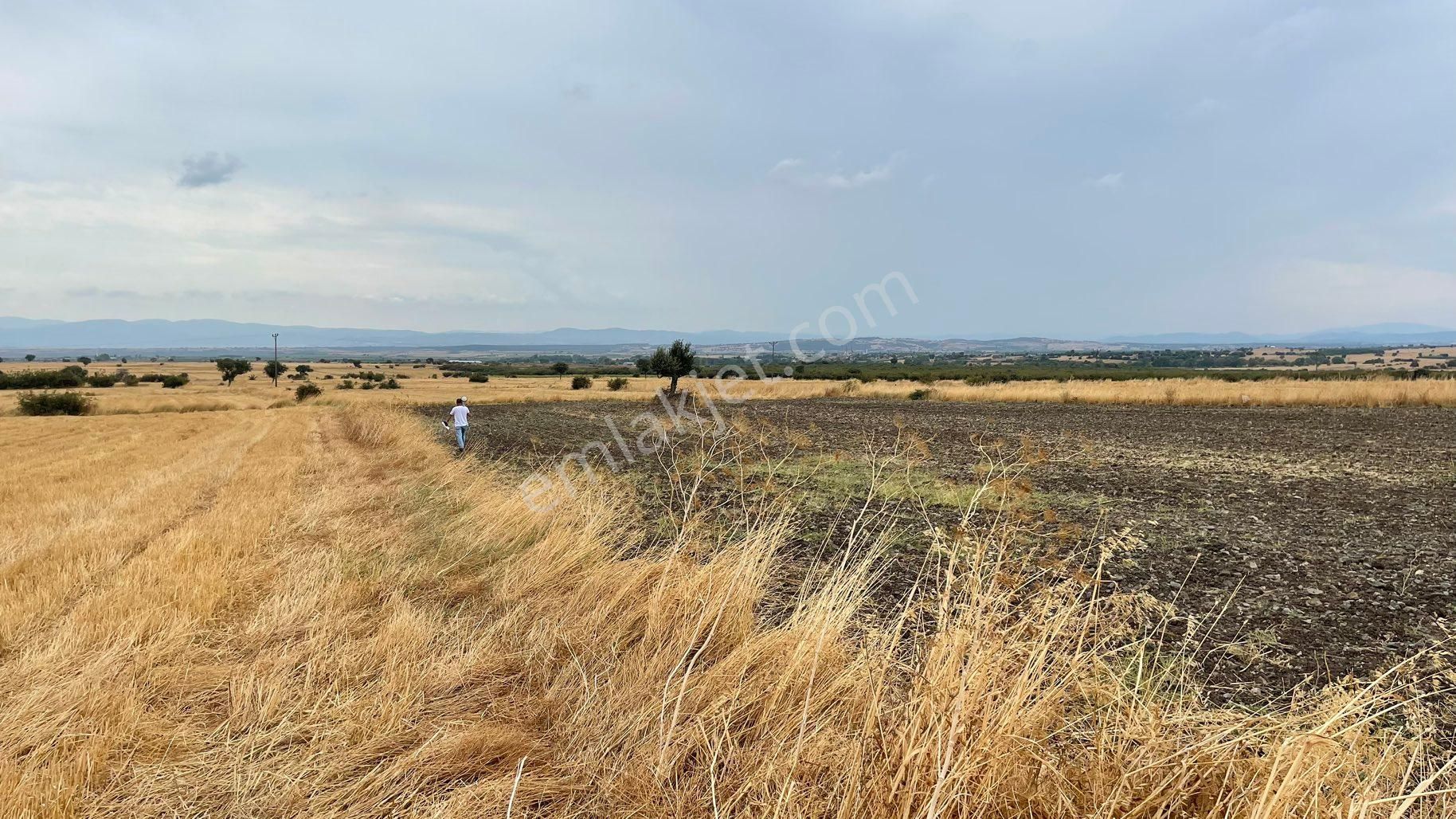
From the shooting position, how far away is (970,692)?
2199 mm

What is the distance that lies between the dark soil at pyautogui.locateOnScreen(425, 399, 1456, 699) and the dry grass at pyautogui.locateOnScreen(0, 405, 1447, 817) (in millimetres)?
1136

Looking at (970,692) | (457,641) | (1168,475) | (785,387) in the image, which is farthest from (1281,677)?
(785,387)

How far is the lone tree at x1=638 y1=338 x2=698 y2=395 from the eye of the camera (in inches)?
1665

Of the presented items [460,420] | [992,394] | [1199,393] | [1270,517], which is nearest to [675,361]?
[992,394]

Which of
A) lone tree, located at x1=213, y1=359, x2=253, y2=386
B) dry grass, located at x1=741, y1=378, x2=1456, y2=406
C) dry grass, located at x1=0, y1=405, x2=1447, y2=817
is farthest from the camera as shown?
lone tree, located at x1=213, y1=359, x2=253, y2=386

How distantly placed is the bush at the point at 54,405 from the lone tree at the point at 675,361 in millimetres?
35784

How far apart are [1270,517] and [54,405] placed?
5832cm

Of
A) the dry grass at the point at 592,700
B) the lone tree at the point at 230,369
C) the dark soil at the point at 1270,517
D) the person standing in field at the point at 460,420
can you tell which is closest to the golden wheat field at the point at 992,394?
the dark soil at the point at 1270,517

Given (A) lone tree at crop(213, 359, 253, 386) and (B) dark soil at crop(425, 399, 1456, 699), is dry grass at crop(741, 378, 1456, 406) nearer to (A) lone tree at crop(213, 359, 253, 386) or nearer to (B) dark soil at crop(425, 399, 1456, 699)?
(B) dark soil at crop(425, 399, 1456, 699)

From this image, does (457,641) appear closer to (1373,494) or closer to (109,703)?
(109,703)

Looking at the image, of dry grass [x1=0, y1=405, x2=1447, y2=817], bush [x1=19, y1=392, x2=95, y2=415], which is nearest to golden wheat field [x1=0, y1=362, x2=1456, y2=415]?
bush [x1=19, y1=392, x2=95, y2=415]

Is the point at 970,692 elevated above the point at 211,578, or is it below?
above

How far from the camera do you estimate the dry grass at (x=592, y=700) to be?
2174mm

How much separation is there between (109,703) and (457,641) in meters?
1.65
